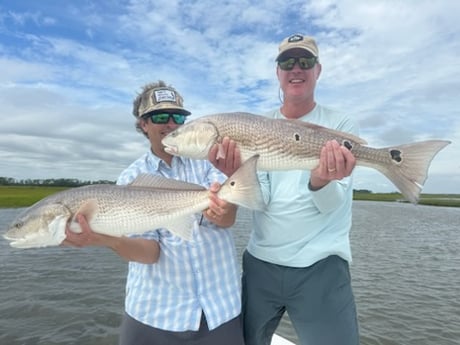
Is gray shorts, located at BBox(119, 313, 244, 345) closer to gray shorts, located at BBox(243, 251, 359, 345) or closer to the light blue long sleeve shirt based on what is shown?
gray shorts, located at BBox(243, 251, 359, 345)

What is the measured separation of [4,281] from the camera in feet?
48.8

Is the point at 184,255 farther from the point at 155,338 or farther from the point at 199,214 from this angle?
the point at 155,338

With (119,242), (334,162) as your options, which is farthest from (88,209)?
(334,162)

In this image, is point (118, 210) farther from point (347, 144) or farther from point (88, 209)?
point (347, 144)

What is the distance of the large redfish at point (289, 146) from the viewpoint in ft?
10.6

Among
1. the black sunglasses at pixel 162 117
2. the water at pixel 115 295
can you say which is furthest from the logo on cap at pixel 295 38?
the water at pixel 115 295

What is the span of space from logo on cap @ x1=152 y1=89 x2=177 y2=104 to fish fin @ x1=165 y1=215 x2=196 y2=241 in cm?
114

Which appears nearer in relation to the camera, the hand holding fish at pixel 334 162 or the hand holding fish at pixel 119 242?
the hand holding fish at pixel 334 162

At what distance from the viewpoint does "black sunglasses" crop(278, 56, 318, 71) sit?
12.0 ft

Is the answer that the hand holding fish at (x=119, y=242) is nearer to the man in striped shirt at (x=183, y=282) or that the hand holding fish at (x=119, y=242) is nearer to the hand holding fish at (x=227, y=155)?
the man in striped shirt at (x=183, y=282)

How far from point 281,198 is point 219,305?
1.12m

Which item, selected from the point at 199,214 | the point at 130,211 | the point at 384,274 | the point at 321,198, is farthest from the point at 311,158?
the point at 384,274

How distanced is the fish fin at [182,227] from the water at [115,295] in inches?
293

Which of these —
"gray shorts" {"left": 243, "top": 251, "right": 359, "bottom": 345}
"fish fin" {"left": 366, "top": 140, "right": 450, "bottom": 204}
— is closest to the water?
"gray shorts" {"left": 243, "top": 251, "right": 359, "bottom": 345}
